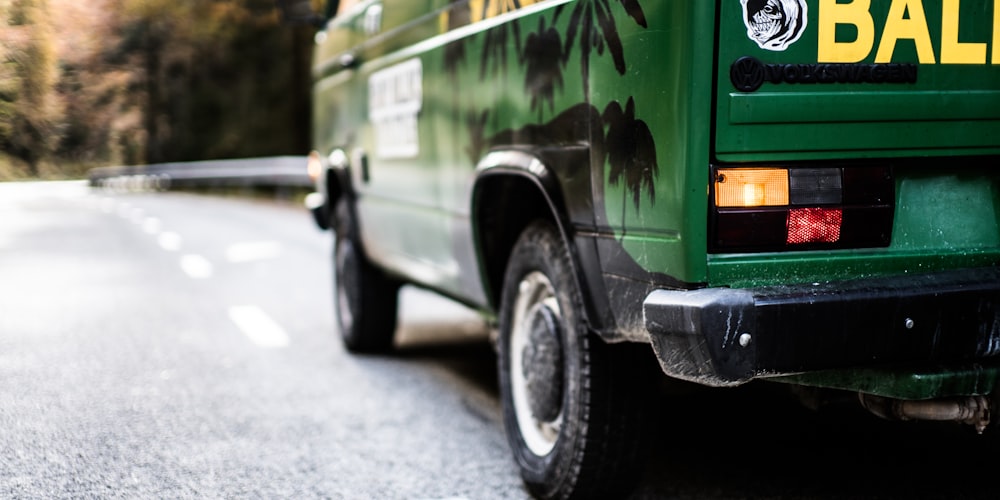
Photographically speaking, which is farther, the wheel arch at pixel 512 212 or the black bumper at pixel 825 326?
the wheel arch at pixel 512 212

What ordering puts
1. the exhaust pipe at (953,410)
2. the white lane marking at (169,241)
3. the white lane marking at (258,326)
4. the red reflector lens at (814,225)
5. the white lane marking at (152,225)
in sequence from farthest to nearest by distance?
the white lane marking at (152,225), the white lane marking at (169,241), the white lane marking at (258,326), the exhaust pipe at (953,410), the red reflector lens at (814,225)

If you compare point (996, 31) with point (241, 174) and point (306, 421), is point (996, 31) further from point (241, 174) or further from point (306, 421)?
point (241, 174)

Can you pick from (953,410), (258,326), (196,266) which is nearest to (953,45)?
(953,410)

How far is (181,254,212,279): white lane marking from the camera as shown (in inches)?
373

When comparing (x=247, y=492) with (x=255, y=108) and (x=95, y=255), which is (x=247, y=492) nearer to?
(x=95, y=255)

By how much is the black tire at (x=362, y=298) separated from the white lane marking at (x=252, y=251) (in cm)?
484

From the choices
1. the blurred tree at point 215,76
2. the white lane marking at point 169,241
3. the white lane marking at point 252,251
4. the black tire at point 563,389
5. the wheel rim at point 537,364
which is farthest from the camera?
the white lane marking at point 169,241

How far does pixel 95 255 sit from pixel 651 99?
29.2 ft

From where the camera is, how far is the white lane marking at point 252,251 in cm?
1098

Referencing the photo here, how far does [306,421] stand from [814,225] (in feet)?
8.16

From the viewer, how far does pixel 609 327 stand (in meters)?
3.08

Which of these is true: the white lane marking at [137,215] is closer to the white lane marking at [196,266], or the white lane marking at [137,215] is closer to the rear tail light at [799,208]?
the white lane marking at [196,266]

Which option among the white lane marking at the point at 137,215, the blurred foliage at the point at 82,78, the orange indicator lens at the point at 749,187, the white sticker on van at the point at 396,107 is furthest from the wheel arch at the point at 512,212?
the white lane marking at the point at 137,215

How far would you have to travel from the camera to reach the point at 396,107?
4.88 metres
